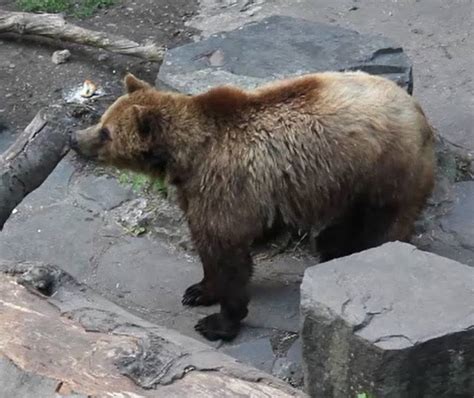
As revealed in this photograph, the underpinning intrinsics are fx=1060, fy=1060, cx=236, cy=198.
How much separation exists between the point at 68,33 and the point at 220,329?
3.80m

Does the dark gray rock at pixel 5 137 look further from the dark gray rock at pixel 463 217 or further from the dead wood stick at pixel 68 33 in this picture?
the dark gray rock at pixel 463 217

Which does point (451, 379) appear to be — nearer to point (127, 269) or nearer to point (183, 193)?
point (183, 193)

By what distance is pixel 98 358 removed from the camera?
409 centimetres

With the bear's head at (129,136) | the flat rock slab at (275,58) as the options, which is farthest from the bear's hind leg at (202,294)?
the flat rock slab at (275,58)

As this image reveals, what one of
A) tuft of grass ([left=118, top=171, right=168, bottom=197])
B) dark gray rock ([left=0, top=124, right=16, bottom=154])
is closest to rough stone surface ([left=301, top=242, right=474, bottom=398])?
tuft of grass ([left=118, top=171, right=168, bottom=197])

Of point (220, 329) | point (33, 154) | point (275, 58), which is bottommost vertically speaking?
point (220, 329)

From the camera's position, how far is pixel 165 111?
5.41 m

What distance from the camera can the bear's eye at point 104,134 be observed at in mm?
5520

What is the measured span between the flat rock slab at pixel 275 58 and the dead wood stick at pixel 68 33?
1.23 meters

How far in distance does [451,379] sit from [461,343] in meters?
0.19

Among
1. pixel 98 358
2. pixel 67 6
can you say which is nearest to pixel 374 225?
pixel 98 358

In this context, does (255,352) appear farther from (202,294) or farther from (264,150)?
(264,150)

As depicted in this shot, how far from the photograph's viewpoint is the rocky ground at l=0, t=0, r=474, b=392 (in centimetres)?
610

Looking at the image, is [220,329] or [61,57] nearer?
[220,329]
